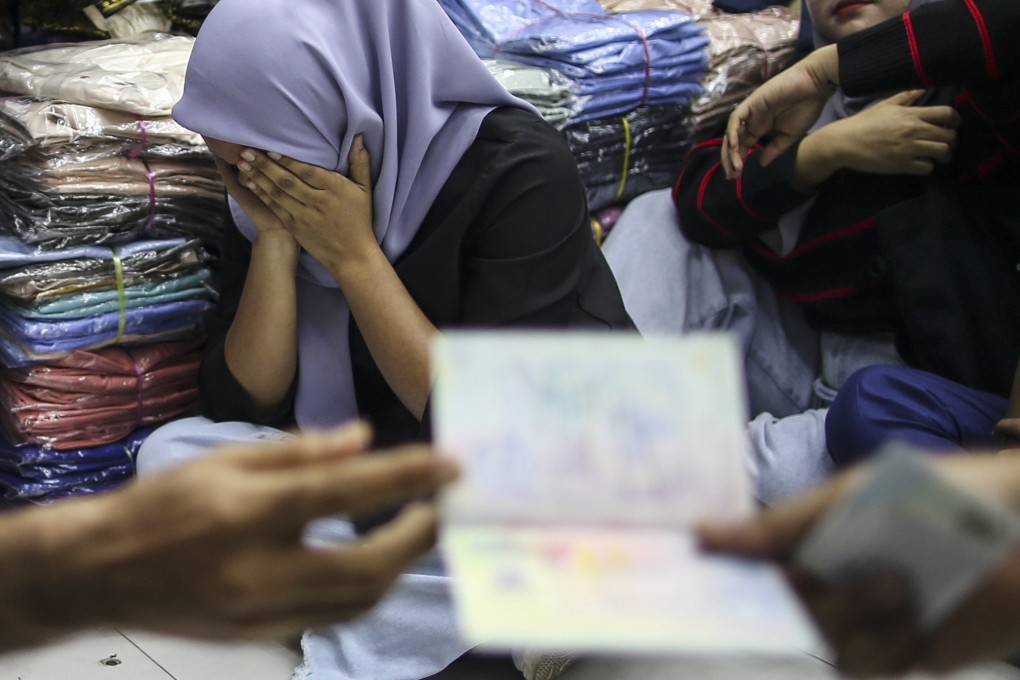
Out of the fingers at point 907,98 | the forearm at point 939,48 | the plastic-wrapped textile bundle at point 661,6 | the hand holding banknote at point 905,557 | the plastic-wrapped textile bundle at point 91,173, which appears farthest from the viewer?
the plastic-wrapped textile bundle at point 661,6

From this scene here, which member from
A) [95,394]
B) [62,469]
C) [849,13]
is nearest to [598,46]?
[849,13]

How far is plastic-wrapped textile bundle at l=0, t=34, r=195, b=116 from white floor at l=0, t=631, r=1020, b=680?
2.46ft

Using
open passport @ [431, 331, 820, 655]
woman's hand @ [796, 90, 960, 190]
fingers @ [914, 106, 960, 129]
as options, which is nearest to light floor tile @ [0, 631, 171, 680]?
open passport @ [431, 331, 820, 655]

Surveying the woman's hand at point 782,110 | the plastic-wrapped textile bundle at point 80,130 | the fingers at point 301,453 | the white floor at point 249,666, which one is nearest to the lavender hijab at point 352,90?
the plastic-wrapped textile bundle at point 80,130

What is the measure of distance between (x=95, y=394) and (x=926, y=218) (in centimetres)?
128

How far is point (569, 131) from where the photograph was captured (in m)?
1.75

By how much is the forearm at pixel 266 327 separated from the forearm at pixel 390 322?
0.40 ft

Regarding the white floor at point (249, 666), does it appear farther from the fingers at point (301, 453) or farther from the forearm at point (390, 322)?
the fingers at point (301, 453)

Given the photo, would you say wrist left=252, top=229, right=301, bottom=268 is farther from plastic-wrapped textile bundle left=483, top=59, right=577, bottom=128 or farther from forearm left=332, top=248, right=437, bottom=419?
plastic-wrapped textile bundle left=483, top=59, right=577, bottom=128

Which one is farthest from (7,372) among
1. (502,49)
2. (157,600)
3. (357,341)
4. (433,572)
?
(157,600)

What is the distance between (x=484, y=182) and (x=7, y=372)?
33.4 inches

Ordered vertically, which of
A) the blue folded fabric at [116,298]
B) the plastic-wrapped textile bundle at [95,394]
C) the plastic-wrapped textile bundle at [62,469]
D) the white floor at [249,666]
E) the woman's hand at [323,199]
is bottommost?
the white floor at [249,666]

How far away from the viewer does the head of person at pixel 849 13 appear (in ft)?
5.11

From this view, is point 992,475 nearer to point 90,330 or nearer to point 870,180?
point 870,180
